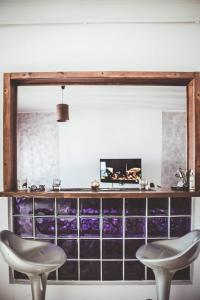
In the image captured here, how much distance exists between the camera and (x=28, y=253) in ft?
7.57

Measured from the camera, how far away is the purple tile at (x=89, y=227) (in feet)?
9.11

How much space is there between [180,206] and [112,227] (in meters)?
0.73

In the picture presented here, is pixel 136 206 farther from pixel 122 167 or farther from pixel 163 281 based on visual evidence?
pixel 122 167

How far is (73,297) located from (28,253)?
2.83 ft

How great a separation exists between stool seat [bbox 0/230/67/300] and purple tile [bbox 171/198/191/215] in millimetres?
1215

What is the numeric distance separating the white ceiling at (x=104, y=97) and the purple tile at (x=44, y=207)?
8.01 feet

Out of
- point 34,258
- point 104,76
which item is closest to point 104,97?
point 104,76

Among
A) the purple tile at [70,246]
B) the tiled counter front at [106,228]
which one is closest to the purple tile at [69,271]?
the tiled counter front at [106,228]

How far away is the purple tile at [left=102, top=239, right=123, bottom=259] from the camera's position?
9.09 ft

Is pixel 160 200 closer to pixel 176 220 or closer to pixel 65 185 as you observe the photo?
pixel 176 220

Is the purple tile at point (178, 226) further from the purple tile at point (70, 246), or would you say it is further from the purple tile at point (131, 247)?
the purple tile at point (70, 246)

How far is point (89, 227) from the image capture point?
278cm

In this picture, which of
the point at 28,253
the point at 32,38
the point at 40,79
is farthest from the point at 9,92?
the point at 28,253

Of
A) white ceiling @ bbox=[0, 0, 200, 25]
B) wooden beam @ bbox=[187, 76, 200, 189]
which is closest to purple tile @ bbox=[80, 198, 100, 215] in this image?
wooden beam @ bbox=[187, 76, 200, 189]
